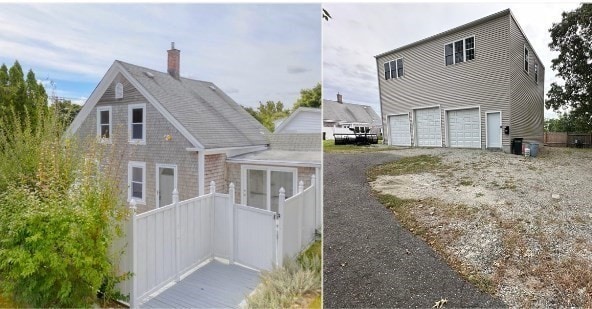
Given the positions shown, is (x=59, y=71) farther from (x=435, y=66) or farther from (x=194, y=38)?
(x=435, y=66)

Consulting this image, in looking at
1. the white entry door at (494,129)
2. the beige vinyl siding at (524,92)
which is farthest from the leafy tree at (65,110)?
the beige vinyl siding at (524,92)

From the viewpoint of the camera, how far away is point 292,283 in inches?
76.6

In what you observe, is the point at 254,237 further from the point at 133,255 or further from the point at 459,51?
the point at 459,51

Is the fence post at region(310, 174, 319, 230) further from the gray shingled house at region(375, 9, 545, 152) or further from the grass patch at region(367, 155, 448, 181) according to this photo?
the gray shingled house at region(375, 9, 545, 152)

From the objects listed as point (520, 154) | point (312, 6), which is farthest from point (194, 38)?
point (520, 154)

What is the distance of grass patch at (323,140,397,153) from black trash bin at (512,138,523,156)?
0.66 metres

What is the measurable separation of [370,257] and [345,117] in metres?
0.79

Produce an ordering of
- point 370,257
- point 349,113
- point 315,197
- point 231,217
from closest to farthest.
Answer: point 231,217
point 315,197
point 370,257
point 349,113

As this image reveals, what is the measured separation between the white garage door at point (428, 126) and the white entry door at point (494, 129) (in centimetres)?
26

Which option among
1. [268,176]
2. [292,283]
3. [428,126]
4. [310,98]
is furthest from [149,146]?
[428,126]

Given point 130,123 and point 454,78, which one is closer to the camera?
point 130,123

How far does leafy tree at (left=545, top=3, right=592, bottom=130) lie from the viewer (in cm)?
202

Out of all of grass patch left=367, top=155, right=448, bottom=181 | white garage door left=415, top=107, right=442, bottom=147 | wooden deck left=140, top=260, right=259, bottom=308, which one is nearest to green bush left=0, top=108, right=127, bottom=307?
wooden deck left=140, top=260, right=259, bottom=308

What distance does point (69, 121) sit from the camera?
1.74m
